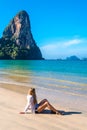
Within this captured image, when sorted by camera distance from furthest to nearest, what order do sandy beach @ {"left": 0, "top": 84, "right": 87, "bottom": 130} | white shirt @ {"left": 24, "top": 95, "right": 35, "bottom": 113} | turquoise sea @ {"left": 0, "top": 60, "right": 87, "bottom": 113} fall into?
turquoise sea @ {"left": 0, "top": 60, "right": 87, "bottom": 113} < white shirt @ {"left": 24, "top": 95, "right": 35, "bottom": 113} < sandy beach @ {"left": 0, "top": 84, "right": 87, "bottom": 130}

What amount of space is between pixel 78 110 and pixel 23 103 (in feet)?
9.71

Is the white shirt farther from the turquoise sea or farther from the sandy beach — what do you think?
the turquoise sea

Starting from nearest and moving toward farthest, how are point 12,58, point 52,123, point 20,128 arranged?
point 20,128 → point 52,123 → point 12,58

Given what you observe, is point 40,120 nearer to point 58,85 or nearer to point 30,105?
point 30,105

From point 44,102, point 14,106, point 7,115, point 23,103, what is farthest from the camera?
point 23,103

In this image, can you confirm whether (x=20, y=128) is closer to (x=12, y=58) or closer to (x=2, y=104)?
(x=2, y=104)

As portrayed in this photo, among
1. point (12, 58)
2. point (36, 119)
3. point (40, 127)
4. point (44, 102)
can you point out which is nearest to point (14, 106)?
point (44, 102)

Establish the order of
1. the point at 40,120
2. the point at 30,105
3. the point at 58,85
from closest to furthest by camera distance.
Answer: the point at 40,120
the point at 30,105
the point at 58,85

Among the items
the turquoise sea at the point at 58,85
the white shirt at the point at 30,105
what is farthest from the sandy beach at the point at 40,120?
the turquoise sea at the point at 58,85

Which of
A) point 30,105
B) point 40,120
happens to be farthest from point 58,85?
point 40,120

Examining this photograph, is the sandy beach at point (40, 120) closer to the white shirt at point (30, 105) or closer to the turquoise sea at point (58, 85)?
the white shirt at point (30, 105)

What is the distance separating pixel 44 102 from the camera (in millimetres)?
11867

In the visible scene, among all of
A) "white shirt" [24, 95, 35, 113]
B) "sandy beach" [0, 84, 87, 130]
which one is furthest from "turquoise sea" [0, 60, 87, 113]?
"white shirt" [24, 95, 35, 113]

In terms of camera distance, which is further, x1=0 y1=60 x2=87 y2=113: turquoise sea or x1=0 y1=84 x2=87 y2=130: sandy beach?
x1=0 y1=60 x2=87 y2=113: turquoise sea
